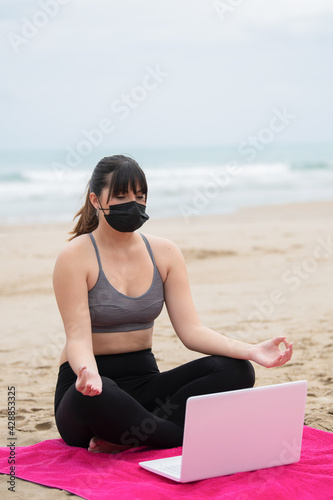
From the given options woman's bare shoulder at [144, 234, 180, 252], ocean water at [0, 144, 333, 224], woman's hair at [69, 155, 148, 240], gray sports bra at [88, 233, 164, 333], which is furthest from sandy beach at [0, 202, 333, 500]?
ocean water at [0, 144, 333, 224]

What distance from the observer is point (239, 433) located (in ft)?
9.42

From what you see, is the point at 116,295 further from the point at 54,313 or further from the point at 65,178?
the point at 65,178

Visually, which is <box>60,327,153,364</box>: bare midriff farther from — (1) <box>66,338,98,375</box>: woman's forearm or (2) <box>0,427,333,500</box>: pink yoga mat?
(2) <box>0,427,333,500</box>: pink yoga mat

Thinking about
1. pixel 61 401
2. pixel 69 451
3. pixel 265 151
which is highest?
pixel 265 151

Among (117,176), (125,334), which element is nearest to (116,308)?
(125,334)

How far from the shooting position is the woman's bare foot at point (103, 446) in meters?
3.20

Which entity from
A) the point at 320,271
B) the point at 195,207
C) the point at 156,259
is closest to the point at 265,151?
the point at 195,207

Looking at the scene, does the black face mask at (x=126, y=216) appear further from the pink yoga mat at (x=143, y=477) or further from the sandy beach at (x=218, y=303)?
the sandy beach at (x=218, y=303)

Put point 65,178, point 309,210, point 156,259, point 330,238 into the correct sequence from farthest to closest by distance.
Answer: point 65,178, point 309,210, point 330,238, point 156,259

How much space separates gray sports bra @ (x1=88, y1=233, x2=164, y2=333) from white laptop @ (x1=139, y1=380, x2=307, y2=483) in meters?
0.67

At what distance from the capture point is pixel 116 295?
3301 mm

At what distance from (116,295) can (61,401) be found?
557 millimetres

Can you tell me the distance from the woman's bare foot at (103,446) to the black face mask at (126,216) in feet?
3.30

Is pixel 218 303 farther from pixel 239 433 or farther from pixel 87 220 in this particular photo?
pixel 239 433
